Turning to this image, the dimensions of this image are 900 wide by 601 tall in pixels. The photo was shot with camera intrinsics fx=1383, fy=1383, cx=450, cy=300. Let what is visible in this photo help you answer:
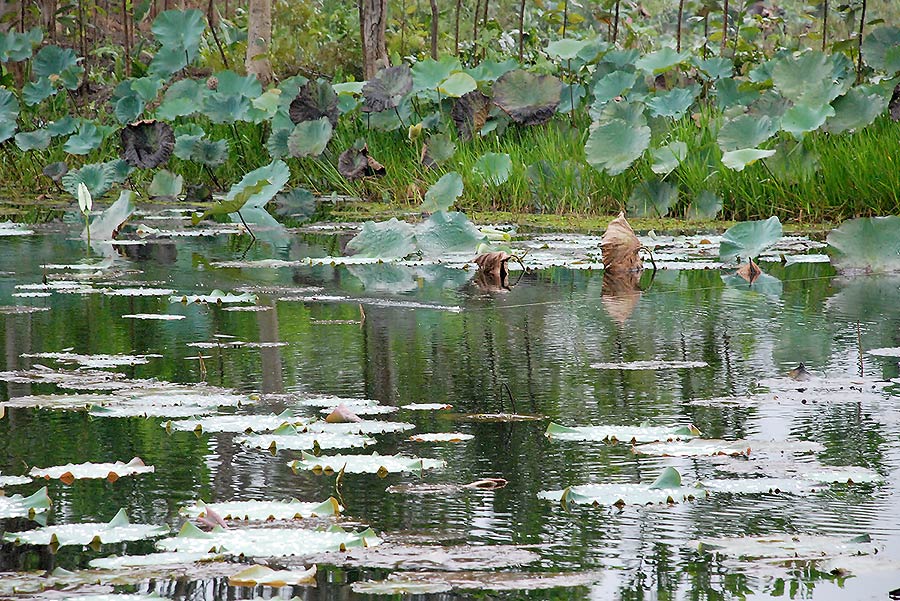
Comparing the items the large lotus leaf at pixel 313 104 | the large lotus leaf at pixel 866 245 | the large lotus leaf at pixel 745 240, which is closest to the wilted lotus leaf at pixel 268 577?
the large lotus leaf at pixel 866 245

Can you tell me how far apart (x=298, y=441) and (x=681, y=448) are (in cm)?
56

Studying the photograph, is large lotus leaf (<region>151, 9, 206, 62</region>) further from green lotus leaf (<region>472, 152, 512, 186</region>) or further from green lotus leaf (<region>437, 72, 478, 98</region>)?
green lotus leaf (<region>472, 152, 512, 186</region>)

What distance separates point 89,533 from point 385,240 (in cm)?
327

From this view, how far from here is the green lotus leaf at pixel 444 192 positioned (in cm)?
605

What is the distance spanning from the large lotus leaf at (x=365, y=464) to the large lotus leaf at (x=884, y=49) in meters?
5.12

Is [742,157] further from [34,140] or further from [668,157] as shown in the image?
[34,140]

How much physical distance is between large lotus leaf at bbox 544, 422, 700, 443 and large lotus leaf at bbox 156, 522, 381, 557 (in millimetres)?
589

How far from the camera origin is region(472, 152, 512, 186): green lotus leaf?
6703 mm

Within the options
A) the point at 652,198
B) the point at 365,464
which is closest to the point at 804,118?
the point at 652,198

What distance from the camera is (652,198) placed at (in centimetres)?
627

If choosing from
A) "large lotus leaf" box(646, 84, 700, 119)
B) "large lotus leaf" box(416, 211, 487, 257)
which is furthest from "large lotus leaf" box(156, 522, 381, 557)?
"large lotus leaf" box(646, 84, 700, 119)

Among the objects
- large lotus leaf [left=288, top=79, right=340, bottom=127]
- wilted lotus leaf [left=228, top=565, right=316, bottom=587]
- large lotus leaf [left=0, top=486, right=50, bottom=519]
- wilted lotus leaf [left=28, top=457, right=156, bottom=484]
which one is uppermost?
large lotus leaf [left=288, top=79, right=340, bottom=127]

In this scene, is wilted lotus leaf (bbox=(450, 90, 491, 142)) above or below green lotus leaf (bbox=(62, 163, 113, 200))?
above

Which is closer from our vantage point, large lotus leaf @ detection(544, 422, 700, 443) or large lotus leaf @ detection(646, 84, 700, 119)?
large lotus leaf @ detection(544, 422, 700, 443)
